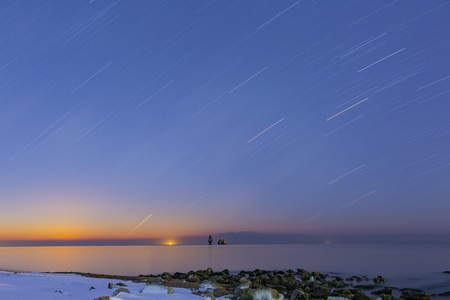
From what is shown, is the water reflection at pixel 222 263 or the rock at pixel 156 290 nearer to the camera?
the rock at pixel 156 290

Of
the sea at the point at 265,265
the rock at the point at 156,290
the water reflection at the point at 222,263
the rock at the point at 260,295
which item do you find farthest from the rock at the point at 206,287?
the water reflection at the point at 222,263

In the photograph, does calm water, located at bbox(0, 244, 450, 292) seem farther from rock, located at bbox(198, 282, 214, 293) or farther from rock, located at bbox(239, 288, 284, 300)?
rock, located at bbox(239, 288, 284, 300)

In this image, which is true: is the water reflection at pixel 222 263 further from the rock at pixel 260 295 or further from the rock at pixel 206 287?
the rock at pixel 260 295

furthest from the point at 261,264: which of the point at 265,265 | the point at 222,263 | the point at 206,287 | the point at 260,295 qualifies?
the point at 260,295

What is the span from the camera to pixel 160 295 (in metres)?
13.9

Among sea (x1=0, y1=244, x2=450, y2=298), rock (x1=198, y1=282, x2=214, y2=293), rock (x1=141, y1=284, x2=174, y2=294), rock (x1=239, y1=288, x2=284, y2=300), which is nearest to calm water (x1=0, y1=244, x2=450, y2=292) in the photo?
sea (x1=0, y1=244, x2=450, y2=298)

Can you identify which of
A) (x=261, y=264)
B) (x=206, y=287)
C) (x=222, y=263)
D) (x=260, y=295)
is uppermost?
(x=222, y=263)

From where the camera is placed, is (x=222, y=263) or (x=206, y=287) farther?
(x=222, y=263)

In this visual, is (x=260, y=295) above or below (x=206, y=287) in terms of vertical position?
below

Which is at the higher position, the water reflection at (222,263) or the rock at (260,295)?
the water reflection at (222,263)

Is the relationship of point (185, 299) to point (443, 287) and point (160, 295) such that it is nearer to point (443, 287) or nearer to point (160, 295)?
point (160, 295)

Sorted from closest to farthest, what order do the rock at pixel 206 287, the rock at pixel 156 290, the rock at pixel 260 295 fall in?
the rock at pixel 156 290, the rock at pixel 260 295, the rock at pixel 206 287

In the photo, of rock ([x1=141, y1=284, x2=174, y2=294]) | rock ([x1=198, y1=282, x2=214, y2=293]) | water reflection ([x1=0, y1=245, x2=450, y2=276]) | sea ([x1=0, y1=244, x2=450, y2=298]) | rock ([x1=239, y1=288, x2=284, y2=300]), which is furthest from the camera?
water reflection ([x1=0, y1=245, x2=450, y2=276])

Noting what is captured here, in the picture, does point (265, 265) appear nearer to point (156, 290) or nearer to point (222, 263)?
point (222, 263)
